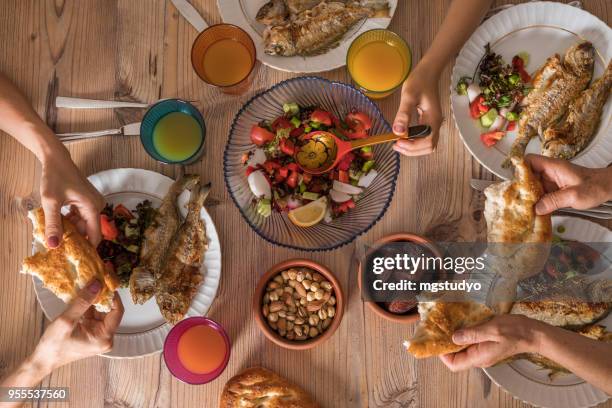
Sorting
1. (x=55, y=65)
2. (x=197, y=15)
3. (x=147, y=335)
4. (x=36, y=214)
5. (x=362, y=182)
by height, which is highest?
(x=197, y=15)

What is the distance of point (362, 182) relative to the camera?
6.47 feet

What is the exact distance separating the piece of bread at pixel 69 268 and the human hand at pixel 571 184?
156 cm

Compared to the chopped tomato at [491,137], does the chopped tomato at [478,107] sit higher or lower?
higher

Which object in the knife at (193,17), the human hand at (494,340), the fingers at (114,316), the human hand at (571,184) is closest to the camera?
the human hand at (494,340)

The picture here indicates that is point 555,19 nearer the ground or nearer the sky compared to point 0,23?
nearer the ground

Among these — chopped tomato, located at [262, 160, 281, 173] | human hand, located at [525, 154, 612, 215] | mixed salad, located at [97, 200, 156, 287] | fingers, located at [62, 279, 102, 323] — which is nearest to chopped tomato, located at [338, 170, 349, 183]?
chopped tomato, located at [262, 160, 281, 173]

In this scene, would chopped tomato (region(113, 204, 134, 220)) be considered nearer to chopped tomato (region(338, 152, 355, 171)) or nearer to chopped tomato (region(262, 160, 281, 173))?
chopped tomato (region(262, 160, 281, 173))

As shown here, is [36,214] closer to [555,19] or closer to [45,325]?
[45,325]

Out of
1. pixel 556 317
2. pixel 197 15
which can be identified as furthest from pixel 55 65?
pixel 556 317

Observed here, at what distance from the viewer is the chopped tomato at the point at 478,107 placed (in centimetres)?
199

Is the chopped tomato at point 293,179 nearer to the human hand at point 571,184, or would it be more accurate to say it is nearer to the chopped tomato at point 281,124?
the chopped tomato at point 281,124

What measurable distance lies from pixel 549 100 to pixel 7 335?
93.8 inches

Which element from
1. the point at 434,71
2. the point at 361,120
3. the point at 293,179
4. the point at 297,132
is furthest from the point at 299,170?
the point at 434,71

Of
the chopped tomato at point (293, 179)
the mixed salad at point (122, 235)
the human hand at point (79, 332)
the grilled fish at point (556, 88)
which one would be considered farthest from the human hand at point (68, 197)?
the grilled fish at point (556, 88)
